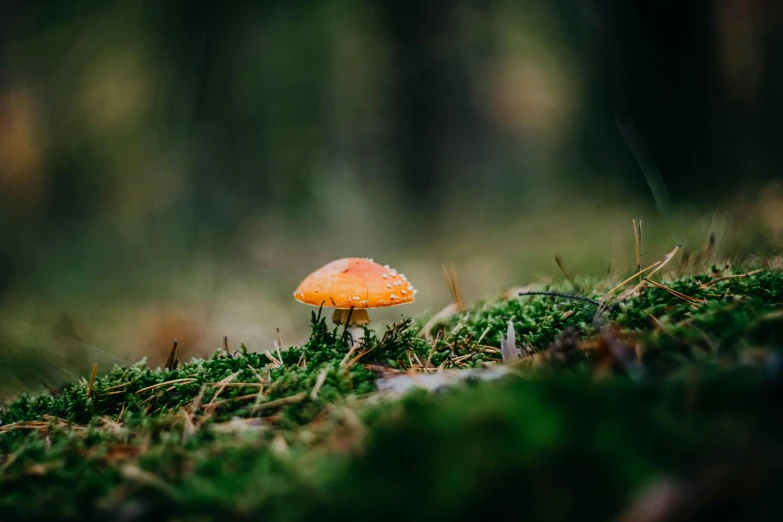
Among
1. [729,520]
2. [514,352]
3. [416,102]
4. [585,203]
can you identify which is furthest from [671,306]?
[416,102]

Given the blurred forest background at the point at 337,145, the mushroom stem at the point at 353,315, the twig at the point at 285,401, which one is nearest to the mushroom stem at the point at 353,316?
the mushroom stem at the point at 353,315

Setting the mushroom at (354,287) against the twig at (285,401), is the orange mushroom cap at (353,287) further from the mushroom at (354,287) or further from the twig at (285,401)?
the twig at (285,401)

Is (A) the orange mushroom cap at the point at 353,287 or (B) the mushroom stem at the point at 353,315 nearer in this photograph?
(A) the orange mushroom cap at the point at 353,287

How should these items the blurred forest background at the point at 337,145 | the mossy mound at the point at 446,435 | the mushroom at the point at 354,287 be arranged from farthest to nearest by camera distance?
the blurred forest background at the point at 337,145 < the mushroom at the point at 354,287 < the mossy mound at the point at 446,435

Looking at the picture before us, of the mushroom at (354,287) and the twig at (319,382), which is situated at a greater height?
the mushroom at (354,287)

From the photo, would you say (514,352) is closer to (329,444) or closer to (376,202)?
(329,444)

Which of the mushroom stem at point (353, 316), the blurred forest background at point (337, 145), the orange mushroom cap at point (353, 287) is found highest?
the blurred forest background at point (337, 145)

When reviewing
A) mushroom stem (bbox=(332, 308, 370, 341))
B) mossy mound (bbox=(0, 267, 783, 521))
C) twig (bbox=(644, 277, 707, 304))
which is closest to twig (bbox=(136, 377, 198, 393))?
mossy mound (bbox=(0, 267, 783, 521))

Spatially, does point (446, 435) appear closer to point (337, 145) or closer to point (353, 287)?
point (353, 287)
